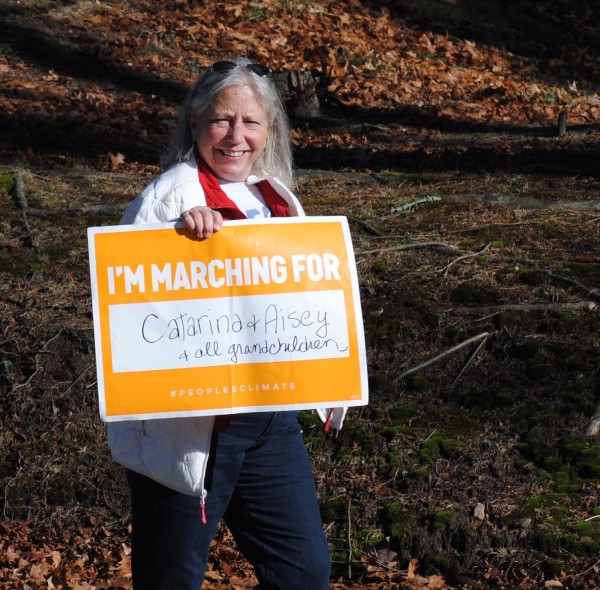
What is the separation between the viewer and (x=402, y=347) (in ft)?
17.4

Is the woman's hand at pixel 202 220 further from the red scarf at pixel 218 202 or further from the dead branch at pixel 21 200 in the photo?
the dead branch at pixel 21 200

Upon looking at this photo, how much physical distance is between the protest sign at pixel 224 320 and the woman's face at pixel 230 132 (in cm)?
23

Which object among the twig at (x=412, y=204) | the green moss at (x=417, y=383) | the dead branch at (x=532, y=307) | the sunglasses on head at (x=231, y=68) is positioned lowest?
the green moss at (x=417, y=383)

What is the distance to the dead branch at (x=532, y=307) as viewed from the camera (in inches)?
217

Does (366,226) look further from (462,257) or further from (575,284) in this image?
(575,284)

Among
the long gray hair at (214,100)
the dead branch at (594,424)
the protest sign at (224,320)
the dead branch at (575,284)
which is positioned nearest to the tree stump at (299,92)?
the dead branch at (575,284)

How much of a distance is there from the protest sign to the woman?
8cm

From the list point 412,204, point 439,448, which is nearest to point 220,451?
point 439,448

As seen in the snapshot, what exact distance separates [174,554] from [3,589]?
1.97 m

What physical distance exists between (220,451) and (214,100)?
1.02m

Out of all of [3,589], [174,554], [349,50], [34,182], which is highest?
[349,50]

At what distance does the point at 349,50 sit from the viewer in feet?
44.1

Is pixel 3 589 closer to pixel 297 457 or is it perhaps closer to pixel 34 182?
pixel 297 457

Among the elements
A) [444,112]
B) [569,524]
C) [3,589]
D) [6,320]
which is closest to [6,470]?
[3,589]
